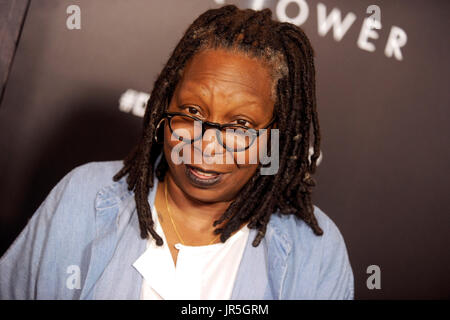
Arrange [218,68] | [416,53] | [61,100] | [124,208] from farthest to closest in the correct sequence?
[416,53] → [61,100] → [124,208] → [218,68]

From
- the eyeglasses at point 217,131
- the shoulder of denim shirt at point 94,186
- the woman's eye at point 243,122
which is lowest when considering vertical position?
the shoulder of denim shirt at point 94,186

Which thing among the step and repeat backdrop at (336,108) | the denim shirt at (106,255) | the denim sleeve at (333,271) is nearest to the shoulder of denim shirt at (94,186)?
the denim shirt at (106,255)

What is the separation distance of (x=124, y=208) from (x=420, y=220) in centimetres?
128

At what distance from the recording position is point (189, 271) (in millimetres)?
1187

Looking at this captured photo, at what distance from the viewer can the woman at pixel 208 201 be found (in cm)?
113

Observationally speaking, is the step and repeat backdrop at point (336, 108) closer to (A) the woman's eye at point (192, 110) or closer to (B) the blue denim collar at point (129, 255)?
(B) the blue denim collar at point (129, 255)

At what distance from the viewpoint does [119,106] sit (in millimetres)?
1693

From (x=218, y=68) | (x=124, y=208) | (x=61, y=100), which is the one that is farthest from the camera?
(x=61, y=100)

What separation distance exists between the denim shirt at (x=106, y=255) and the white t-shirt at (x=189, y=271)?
0.02 m

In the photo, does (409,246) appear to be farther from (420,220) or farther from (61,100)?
(61,100)

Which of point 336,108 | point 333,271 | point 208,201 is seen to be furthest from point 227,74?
point 336,108

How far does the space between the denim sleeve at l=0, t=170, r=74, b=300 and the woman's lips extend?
0.35 m

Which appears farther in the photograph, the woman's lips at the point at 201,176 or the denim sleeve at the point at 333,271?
the denim sleeve at the point at 333,271

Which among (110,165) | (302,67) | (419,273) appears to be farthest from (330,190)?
(110,165)
